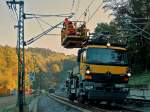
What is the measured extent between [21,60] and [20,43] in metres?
1.28

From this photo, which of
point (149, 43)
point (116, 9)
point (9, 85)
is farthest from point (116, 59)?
point (9, 85)

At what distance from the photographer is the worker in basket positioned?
144 feet

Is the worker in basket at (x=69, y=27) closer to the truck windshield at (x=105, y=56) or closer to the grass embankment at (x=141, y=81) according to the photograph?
the truck windshield at (x=105, y=56)

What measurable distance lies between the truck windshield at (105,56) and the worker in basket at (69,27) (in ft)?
40.0

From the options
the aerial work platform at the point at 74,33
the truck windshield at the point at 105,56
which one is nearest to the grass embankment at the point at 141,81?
the aerial work platform at the point at 74,33

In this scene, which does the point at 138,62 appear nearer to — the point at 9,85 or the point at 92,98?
the point at 92,98

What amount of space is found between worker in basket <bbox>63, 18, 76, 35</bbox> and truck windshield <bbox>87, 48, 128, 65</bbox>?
40.0 feet

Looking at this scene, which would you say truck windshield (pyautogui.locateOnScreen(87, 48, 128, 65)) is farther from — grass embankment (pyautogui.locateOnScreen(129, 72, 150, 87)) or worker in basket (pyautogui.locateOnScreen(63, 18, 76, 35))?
grass embankment (pyautogui.locateOnScreen(129, 72, 150, 87))

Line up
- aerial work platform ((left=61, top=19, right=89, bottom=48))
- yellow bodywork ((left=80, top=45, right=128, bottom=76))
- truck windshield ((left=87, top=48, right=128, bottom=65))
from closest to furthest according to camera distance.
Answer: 1. yellow bodywork ((left=80, top=45, right=128, bottom=76))
2. truck windshield ((left=87, top=48, right=128, bottom=65))
3. aerial work platform ((left=61, top=19, right=89, bottom=48))

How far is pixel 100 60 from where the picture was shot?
31.6 meters

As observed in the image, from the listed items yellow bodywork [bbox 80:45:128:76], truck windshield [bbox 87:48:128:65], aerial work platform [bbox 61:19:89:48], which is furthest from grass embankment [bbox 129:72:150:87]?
yellow bodywork [bbox 80:45:128:76]

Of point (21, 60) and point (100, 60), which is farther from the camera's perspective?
point (21, 60)

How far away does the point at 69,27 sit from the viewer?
4403 cm

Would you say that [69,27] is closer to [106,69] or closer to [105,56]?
[105,56]
